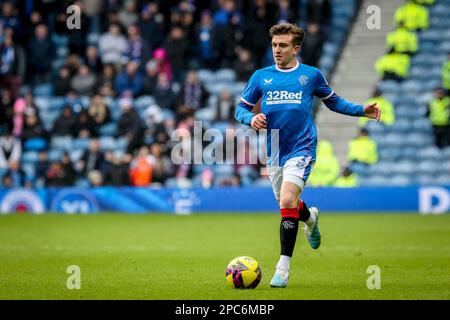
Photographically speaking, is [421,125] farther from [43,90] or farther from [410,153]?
[43,90]

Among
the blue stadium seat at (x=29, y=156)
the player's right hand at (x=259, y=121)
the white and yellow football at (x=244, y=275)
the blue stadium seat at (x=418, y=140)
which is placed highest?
the blue stadium seat at (x=418, y=140)

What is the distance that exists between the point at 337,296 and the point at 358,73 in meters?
18.5

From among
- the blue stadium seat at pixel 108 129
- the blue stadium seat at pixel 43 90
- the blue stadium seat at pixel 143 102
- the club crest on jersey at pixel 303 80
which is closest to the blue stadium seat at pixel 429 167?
the blue stadium seat at pixel 143 102

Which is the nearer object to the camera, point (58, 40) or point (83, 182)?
point (83, 182)

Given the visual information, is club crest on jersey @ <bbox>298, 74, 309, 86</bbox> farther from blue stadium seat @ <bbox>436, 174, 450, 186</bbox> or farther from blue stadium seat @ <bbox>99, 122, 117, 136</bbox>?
blue stadium seat @ <bbox>99, 122, 117, 136</bbox>

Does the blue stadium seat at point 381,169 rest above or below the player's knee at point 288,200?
above

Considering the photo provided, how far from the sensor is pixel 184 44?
85.1ft

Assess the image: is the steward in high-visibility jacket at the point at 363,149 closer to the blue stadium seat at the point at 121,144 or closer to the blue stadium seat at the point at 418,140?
the blue stadium seat at the point at 418,140

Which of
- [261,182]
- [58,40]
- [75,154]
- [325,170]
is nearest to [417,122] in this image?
[325,170]

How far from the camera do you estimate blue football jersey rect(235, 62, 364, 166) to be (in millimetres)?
9852

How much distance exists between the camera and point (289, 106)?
985 centimetres

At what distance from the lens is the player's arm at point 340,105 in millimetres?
9984

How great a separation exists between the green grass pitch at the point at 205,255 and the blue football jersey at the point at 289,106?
141cm

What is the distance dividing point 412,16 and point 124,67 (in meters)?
8.01
